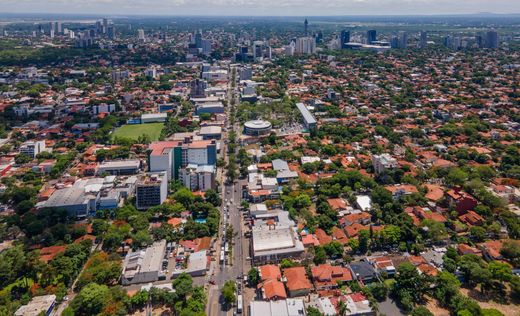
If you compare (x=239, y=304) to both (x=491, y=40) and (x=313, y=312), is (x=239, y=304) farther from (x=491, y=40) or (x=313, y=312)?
(x=491, y=40)

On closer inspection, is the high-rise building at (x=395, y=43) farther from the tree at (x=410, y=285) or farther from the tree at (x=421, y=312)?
the tree at (x=421, y=312)

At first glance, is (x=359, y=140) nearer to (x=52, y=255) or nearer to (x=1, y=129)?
(x=52, y=255)

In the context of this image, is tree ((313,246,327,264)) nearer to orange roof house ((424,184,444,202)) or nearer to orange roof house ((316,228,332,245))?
orange roof house ((316,228,332,245))

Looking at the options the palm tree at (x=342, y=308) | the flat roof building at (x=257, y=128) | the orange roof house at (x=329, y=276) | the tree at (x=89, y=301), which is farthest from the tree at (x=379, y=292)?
the flat roof building at (x=257, y=128)

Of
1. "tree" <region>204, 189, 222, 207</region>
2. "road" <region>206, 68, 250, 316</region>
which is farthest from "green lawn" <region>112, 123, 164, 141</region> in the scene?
"tree" <region>204, 189, 222, 207</region>

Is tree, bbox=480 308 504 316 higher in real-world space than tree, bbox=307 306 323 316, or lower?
higher

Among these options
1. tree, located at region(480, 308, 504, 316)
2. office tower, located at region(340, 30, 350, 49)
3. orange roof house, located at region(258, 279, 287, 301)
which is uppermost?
office tower, located at region(340, 30, 350, 49)
